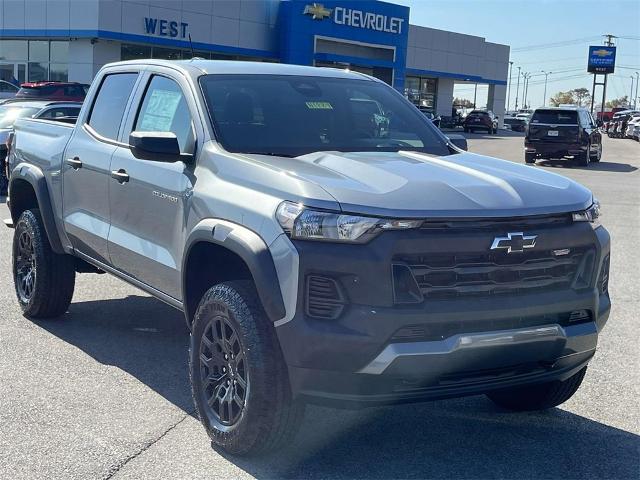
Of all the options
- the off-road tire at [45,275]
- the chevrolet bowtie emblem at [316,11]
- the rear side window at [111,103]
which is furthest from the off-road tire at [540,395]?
the chevrolet bowtie emblem at [316,11]

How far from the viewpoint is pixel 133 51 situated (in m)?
40.8

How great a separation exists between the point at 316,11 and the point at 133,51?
10.1 m

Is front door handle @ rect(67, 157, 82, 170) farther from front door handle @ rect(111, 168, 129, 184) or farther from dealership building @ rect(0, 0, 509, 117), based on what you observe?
dealership building @ rect(0, 0, 509, 117)

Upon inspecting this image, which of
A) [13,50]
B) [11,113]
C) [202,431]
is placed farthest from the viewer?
[13,50]

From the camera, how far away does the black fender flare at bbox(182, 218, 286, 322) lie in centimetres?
387

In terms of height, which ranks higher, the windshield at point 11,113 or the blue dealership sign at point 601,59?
the blue dealership sign at point 601,59

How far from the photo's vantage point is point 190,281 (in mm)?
4699

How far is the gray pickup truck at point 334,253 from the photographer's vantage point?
12.3 ft

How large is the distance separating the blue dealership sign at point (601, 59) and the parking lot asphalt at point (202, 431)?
88959 mm

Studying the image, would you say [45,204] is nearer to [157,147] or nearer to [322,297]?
[157,147]

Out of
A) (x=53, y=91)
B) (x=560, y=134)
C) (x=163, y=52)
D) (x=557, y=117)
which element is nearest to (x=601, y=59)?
(x=163, y=52)

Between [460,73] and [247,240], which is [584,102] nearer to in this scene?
[460,73]

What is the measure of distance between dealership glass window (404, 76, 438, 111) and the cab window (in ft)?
199

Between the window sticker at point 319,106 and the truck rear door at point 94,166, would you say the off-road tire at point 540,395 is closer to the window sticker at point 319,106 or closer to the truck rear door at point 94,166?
the window sticker at point 319,106
